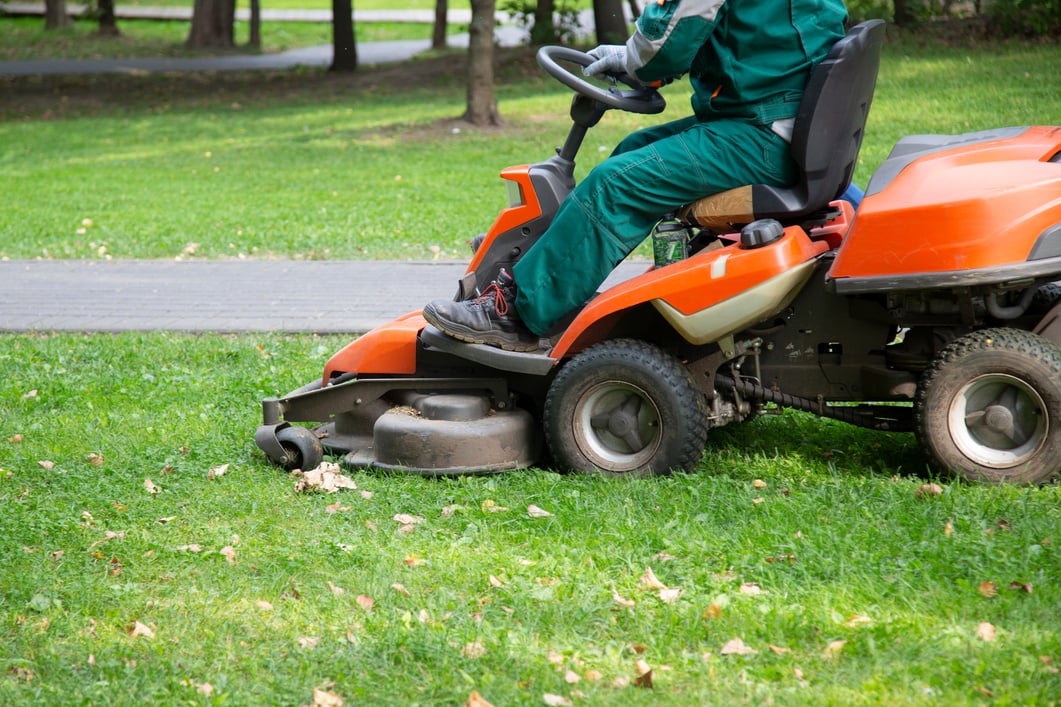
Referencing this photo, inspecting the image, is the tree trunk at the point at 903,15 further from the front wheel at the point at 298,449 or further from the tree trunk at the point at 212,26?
the tree trunk at the point at 212,26

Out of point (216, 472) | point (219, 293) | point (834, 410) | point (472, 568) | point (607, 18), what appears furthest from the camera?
point (607, 18)

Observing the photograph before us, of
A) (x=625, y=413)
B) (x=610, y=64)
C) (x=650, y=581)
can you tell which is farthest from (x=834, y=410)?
(x=610, y=64)

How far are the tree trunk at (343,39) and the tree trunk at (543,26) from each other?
11.3ft

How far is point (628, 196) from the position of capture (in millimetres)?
4551

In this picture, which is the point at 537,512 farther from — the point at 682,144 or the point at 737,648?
the point at 682,144

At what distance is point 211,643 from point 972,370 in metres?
2.57

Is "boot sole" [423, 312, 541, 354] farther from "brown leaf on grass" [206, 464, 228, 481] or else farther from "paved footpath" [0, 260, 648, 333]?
"paved footpath" [0, 260, 648, 333]

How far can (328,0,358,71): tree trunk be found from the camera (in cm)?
2406

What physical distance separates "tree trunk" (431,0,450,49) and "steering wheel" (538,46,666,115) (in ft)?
77.5

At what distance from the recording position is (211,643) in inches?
141

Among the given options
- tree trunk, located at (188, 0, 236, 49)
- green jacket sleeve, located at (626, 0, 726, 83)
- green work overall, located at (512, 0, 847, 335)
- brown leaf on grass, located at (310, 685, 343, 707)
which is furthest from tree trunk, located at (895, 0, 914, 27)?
tree trunk, located at (188, 0, 236, 49)

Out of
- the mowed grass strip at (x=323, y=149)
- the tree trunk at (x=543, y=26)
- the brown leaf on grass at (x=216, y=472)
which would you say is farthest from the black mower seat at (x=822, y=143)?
the tree trunk at (x=543, y=26)

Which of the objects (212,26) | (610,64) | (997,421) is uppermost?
(610,64)

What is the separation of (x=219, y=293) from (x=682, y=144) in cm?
490
